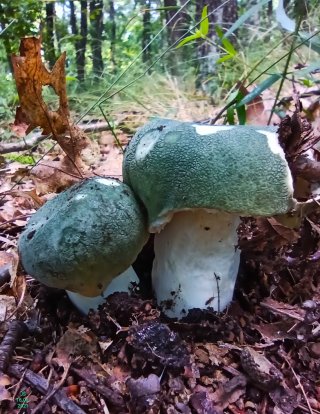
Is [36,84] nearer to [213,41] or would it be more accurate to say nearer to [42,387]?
[42,387]

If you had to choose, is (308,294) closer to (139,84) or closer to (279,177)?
(279,177)

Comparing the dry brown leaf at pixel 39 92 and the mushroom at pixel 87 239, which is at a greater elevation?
the dry brown leaf at pixel 39 92

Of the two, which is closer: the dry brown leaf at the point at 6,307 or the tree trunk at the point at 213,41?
the dry brown leaf at the point at 6,307

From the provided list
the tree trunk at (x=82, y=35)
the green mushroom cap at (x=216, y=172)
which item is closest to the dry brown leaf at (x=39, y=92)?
the green mushroom cap at (x=216, y=172)

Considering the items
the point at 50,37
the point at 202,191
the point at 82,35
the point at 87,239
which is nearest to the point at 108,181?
the point at 87,239

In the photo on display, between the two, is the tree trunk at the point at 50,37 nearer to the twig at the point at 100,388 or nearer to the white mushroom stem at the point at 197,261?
the white mushroom stem at the point at 197,261

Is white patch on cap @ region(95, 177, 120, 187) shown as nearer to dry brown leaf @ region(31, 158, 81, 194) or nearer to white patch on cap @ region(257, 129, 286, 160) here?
dry brown leaf @ region(31, 158, 81, 194)

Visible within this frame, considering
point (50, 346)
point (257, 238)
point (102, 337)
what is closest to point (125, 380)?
point (102, 337)
